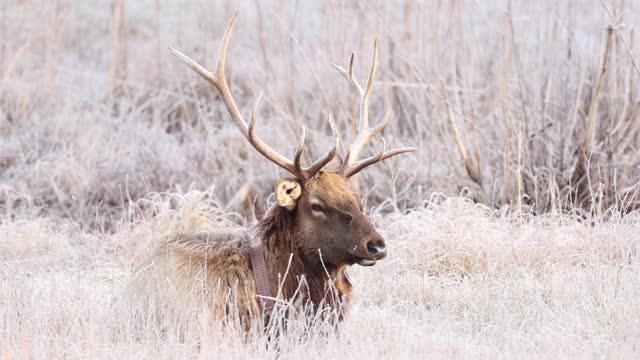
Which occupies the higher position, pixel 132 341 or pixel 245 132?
pixel 245 132

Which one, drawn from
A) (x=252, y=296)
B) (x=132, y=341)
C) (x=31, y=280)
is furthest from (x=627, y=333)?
(x=31, y=280)

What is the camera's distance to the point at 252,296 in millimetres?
4230

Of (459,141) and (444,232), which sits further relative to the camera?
(459,141)

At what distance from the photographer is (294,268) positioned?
14.1 feet

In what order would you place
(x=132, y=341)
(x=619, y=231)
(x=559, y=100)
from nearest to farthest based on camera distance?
(x=132, y=341), (x=619, y=231), (x=559, y=100)

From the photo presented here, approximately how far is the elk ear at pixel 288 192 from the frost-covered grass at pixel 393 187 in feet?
1.91

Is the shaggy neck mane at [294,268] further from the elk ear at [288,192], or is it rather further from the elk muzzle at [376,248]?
the elk muzzle at [376,248]

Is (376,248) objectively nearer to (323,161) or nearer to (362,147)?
(323,161)

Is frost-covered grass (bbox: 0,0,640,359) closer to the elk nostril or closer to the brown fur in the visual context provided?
the brown fur

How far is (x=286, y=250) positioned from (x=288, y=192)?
26 cm

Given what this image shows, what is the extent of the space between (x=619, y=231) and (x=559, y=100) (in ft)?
6.42

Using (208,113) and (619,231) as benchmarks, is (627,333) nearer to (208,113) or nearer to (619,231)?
(619,231)

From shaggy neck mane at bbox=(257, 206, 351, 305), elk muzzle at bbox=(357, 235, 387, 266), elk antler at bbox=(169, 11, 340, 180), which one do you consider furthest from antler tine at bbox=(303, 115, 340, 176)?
elk muzzle at bbox=(357, 235, 387, 266)

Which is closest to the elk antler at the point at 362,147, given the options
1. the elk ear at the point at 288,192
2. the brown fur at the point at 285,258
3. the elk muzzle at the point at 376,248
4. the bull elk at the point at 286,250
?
the bull elk at the point at 286,250
